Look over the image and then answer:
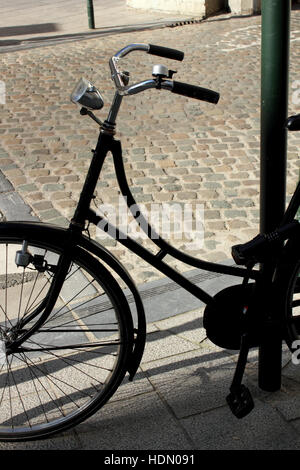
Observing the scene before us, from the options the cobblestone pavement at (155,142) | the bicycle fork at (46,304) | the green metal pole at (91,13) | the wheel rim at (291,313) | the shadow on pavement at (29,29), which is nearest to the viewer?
the bicycle fork at (46,304)

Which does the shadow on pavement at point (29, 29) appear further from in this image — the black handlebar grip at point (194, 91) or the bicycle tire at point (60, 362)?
the black handlebar grip at point (194, 91)

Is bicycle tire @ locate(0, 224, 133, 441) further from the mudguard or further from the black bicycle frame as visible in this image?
the black bicycle frame

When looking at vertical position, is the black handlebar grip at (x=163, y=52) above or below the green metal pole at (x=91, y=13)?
above

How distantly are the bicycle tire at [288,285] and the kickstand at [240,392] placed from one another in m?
0.18

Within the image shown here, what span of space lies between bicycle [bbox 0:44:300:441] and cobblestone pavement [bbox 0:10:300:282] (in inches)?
47.9

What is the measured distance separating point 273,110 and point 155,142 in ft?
13.6

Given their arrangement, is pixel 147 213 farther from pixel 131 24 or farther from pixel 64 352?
pixel 131 24

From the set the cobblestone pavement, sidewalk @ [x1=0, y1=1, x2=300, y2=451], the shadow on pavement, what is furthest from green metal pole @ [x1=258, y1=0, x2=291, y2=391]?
the shadow on pavement

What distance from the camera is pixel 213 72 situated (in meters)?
9.26

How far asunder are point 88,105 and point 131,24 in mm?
12434

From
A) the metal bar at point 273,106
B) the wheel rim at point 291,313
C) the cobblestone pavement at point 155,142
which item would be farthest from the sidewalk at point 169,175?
the metal bar at point 273,106

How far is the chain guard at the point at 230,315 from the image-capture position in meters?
2.56

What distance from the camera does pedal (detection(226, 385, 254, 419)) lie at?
2523 millimetres
